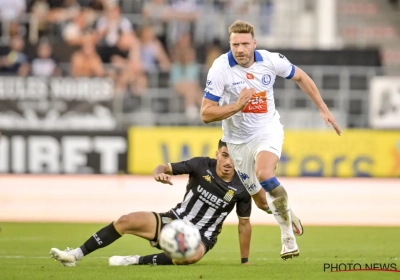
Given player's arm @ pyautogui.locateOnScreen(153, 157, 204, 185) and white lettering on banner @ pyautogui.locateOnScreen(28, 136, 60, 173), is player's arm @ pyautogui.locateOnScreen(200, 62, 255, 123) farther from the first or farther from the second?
white lettering on banner @ pyautogui.locateOnScreen(28, 136, 60, 173)

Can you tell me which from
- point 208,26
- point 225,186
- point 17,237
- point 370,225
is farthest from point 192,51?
point 225,186

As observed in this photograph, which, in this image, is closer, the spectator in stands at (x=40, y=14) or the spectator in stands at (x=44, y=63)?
the spectator in stands at (x=44, y=63)

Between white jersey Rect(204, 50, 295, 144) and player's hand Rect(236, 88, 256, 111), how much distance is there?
55cm

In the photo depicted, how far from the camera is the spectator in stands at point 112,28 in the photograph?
85.3ft

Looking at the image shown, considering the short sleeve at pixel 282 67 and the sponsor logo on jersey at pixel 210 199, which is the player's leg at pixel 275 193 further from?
the short sleeve at pixel 282 67

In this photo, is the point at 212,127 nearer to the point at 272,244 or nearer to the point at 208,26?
the point at 208,26

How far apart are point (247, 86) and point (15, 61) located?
16.1 m

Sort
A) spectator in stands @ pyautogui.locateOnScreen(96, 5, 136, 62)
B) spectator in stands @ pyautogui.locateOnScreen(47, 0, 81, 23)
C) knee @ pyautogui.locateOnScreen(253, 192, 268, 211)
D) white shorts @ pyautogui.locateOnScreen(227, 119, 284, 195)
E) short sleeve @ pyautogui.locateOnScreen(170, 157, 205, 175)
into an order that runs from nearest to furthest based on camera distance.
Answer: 1. white shorts @ pyautogui.locateOnScreen(227, 119, 284, 195)
2. short sleeve @ pyautogui.locateOnScreen(170, 157, 205, 175)
3. knee @ pyautogui.locateOnScreen(253, 192, 268, 211)
4. spectator in stands @ pyautogui.locateOnScreen(96, 5, 136, 62)
5. spectator in stands @ pyautogui.locateOnScreen(47, 0, 81, 23)

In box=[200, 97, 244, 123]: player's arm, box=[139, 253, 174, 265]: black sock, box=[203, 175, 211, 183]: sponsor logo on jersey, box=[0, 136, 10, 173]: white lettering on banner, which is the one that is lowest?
box=[0, 136, 10, 173]: white lettering on banner

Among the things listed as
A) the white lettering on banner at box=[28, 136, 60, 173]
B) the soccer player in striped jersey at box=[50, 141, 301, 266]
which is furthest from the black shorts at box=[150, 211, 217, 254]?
the white lettering on banner at box=[28, 136, 60, 173]

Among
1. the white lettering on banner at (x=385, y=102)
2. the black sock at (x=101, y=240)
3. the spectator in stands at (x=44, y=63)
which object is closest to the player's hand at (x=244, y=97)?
the black sock at (x=101, y=240)

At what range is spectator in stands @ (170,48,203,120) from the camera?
24375 millimetres

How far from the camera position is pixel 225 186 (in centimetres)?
1025

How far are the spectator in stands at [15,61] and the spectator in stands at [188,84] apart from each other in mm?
4058
